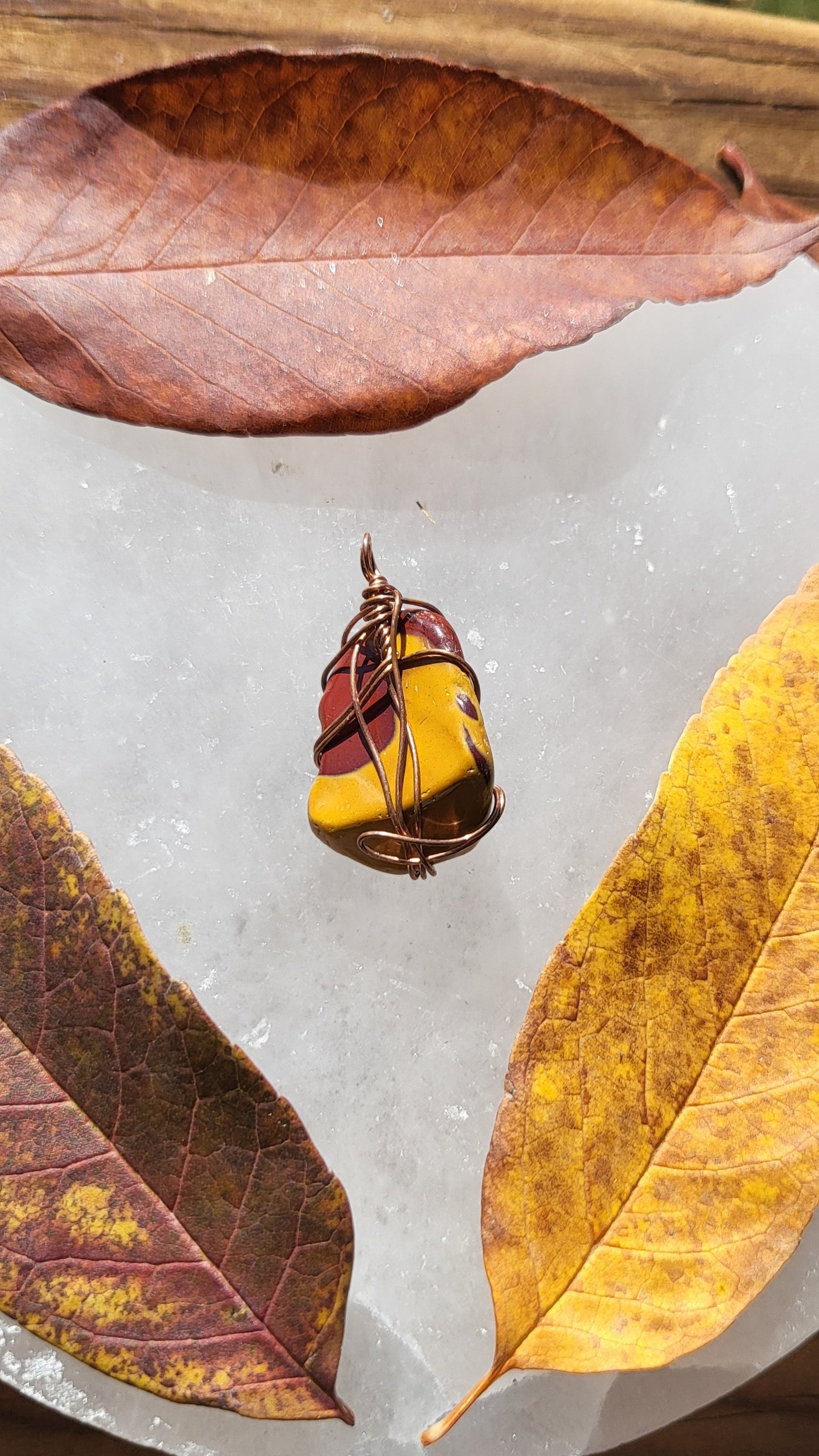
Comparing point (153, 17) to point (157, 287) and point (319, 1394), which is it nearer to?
point (157, 287)

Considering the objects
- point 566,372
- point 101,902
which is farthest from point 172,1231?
point 566,372

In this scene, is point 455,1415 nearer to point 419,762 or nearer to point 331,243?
point 419,762

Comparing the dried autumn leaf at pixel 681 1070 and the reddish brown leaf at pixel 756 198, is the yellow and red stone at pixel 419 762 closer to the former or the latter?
the dried autumn leaf at pixel 681 1070

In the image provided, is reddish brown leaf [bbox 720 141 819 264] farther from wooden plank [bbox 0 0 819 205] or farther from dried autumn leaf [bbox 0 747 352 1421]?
dried autumn leaf [bbox 0 747 352 1421]

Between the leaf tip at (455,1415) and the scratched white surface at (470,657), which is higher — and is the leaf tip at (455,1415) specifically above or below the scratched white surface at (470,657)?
below

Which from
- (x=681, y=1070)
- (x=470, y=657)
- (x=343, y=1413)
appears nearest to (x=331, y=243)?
(x=470, y=657)

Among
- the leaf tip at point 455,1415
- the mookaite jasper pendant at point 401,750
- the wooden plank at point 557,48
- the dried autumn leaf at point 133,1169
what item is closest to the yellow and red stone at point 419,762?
the mookaite jasper pendant at point 401,750
